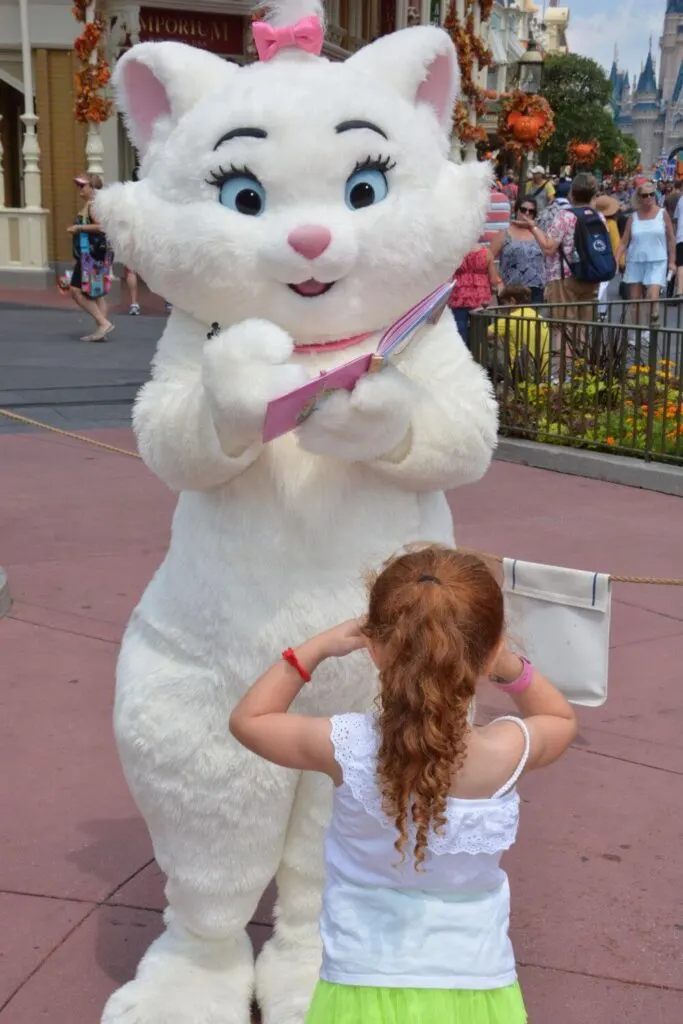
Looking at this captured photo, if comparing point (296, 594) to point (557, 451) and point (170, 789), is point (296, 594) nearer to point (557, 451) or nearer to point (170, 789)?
point (170, 789)

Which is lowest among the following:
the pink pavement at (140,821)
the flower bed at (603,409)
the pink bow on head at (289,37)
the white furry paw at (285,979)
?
the pink pavement at (140,821)

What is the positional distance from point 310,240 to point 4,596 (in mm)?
3640

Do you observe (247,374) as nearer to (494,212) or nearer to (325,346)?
(325,346)

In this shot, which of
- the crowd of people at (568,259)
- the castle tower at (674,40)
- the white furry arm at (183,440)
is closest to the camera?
the white furry arm at (183,440)

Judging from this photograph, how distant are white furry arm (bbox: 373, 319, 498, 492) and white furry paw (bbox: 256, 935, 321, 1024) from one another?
110 cm

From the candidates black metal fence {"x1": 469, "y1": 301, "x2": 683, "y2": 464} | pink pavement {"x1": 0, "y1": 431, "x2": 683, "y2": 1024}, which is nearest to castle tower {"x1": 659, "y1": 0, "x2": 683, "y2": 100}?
black metal fence {"x1": 469, "y1": 301, "x2": 683, "y2": 464}

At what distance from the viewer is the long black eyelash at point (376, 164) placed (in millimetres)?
2768

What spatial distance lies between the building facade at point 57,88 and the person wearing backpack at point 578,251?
8.01 meters

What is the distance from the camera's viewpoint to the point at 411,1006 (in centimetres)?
214

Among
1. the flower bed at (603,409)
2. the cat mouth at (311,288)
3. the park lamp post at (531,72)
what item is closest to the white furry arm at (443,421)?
the cat mouth at (311,288)

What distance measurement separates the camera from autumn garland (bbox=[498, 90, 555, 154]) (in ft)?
52.4

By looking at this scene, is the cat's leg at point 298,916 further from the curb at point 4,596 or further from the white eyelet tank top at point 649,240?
the white eyelet tank top at point 649,240

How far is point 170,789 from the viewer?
112 inches

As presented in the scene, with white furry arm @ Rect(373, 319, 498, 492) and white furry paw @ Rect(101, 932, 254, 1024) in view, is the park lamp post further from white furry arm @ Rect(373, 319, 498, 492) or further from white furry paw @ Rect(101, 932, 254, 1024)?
white furry paw @ Rect(101, 932, 254, 1024)
